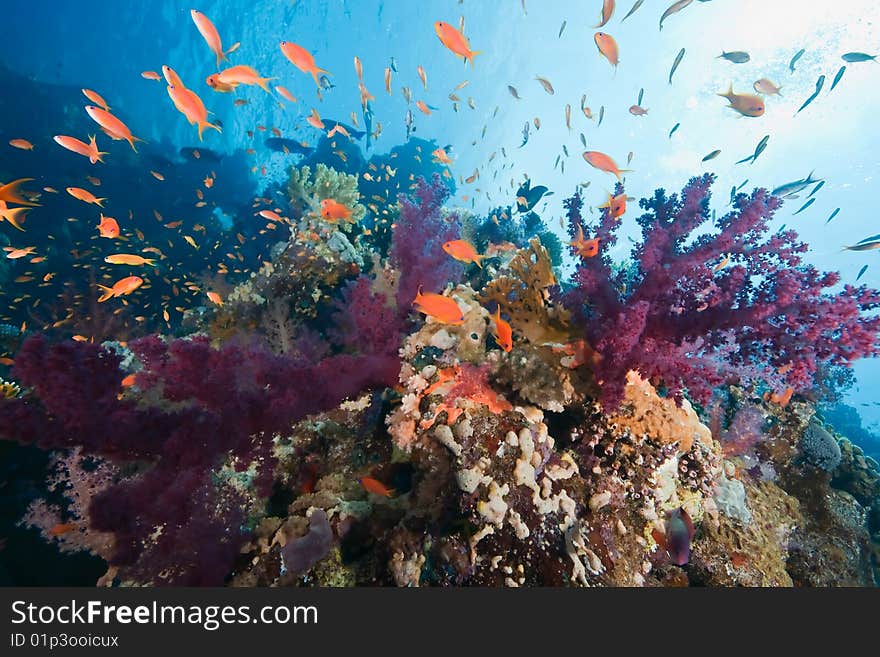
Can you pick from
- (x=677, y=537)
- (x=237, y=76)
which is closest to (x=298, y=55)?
(x=237, y=76)

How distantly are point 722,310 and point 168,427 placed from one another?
4.22 m

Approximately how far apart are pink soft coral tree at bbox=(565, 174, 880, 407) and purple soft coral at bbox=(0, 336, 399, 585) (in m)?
2.61

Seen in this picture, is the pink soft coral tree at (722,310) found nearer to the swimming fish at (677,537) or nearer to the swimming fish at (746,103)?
the swimming fish at (677,537)

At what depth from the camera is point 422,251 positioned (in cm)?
454

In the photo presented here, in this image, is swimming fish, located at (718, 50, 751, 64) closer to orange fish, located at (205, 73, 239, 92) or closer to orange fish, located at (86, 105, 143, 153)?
orange fish, located at (205, 73, 239, 92)

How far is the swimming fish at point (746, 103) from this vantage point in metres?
5.02

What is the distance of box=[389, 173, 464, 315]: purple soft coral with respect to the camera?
435 cm

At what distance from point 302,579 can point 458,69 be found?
214ft

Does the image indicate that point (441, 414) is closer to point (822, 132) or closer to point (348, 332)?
point (348, 332)

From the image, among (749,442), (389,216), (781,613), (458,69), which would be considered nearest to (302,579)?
(781,613)

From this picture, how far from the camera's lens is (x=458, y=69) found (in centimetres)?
5466

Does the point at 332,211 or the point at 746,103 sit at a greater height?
Answer: the point at 746,103

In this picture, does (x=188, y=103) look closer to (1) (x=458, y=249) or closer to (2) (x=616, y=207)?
(1) (x=458, y=249)

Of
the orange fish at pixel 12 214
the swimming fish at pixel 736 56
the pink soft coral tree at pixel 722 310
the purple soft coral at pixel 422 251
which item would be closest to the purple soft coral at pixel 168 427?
the purple soft coral at pixel 422 251
